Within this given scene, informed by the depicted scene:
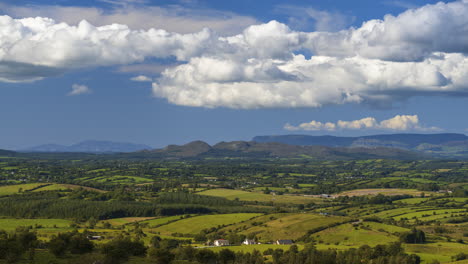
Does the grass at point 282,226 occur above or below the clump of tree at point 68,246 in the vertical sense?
below

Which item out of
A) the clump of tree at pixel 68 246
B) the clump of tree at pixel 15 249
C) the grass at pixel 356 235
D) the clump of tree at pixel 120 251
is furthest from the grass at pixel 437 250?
the clump of tree at pixel 15 249

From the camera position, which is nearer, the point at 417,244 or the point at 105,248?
the point at 105,248

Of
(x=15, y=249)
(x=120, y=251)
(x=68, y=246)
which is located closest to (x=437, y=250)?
(x=120, y=251)

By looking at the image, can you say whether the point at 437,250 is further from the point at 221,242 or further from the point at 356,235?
the point at 221,242

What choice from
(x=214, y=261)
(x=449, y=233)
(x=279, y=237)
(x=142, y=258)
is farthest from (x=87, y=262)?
(x=449, y=233)

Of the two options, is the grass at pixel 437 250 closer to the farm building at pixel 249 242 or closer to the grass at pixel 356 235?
the grass at pixel 356 235

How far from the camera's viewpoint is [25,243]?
93812 mm

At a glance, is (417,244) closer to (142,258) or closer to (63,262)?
(142,258)

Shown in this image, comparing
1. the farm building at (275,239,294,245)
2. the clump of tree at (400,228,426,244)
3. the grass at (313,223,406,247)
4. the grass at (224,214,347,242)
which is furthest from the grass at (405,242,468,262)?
the grass at (224,214,347,242)

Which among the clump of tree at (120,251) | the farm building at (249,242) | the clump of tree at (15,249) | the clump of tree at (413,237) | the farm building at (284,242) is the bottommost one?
the farm building at (249,242)

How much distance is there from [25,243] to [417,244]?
372 ft

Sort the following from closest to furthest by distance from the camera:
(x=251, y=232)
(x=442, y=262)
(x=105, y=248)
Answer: (x=105, y=248) < (x=442, y=262) < (x=251, y=232)

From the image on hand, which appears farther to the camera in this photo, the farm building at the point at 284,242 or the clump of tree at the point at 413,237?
the farm building at the point at 284,242

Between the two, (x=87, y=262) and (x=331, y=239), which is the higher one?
(x=87, y=262)
